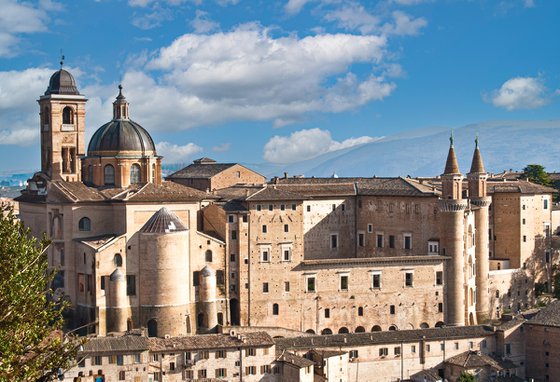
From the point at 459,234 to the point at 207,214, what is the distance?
1519 cm

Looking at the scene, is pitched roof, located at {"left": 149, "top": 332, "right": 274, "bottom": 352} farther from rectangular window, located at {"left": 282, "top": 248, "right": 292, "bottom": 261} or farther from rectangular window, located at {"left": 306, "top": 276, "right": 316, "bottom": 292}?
rectangular window, located at {"left": 282, "top": 248, "right": 292, "bottom": 261}

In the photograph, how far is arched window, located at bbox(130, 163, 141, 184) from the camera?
59972mm

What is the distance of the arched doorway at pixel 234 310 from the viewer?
5675cm

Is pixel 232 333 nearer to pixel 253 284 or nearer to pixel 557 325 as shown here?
pixel 253 284

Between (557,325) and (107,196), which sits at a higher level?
(107,196)

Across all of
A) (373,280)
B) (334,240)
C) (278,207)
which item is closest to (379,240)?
(334,240)

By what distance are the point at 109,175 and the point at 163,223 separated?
7653mm

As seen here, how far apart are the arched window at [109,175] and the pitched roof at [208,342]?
523 inches

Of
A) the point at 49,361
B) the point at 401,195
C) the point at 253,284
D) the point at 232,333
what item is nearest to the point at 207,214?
the point at 253,284

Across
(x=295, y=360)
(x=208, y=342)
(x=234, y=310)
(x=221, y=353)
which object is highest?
(x=234, y=310)

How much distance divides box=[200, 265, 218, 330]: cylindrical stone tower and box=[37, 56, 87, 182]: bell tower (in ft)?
42.0

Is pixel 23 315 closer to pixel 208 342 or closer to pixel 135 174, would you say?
pixel 208 342

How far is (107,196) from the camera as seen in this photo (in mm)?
56938

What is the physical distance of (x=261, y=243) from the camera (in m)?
57.2
